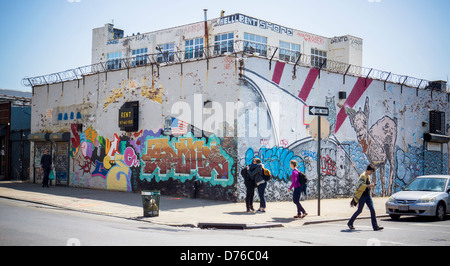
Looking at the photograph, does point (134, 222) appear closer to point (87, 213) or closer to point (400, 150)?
point (87, 213)

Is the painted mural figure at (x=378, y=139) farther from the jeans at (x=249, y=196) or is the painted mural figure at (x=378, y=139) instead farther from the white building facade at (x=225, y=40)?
the white building facade at (x=225, y=40)

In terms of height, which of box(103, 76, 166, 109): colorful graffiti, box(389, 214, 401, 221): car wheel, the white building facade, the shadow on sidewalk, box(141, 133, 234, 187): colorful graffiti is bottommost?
box(389, 214, 401, 221): car wheel

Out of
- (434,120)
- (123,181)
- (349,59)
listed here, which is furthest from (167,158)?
(349,59)

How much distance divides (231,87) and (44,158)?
10.8 metres

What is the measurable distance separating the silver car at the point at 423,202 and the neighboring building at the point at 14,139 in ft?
70.1

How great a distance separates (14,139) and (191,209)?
57.6 ft

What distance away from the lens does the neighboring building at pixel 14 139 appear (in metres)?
28.6

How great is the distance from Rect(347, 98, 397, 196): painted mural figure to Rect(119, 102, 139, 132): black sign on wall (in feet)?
31.9

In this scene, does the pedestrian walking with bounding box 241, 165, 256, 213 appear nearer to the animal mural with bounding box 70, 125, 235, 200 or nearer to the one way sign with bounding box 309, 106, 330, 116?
the animal mural with bounding box 70, 125, 235, 200

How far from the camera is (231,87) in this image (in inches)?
721

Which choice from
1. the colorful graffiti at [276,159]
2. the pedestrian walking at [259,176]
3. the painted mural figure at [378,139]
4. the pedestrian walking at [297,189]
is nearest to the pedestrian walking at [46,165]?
the colorful graffiti at [276,159]

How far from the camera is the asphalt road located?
8.93 meters

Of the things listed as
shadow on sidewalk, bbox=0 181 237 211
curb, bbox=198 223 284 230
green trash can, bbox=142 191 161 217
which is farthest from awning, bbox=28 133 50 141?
curb, bbox=198 223 284 230

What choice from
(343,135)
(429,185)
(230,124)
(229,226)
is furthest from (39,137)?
(429,185)
